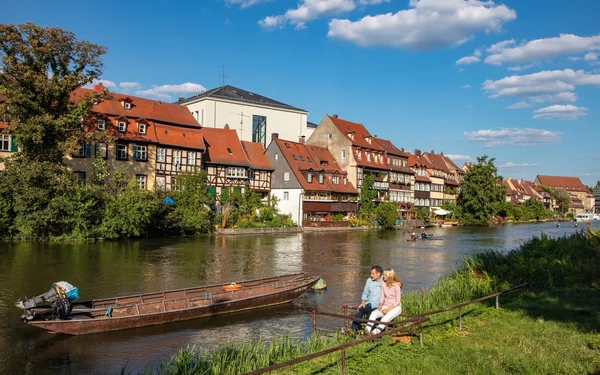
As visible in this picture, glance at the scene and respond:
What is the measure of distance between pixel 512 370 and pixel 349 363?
2669 mm

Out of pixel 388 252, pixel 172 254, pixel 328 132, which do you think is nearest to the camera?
pixel 172 254

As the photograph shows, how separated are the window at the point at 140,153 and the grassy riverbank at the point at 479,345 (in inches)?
1466

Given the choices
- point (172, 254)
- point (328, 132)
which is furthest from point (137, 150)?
point (328, 132)

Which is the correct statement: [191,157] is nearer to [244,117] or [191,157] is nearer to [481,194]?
[244,117]

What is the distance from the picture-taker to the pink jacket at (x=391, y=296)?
1097cm

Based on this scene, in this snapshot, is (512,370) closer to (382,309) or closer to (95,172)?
(382,309)

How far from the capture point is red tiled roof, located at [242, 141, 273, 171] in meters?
59.1

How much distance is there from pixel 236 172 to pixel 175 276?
32320 mm

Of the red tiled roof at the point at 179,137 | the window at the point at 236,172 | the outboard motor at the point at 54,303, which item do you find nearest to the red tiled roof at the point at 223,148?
the window at the point at 236,172

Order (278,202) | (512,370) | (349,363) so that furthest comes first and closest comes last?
(278,202)
(349,363)
(512,370)

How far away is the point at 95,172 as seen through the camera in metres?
41.7

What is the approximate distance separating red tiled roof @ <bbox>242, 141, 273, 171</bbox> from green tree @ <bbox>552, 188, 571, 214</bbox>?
118m

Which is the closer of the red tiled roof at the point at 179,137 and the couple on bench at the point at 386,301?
the couple on bench at the point at 386,301

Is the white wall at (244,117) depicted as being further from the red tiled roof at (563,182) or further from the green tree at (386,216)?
the red tiled roof at (563,182)
